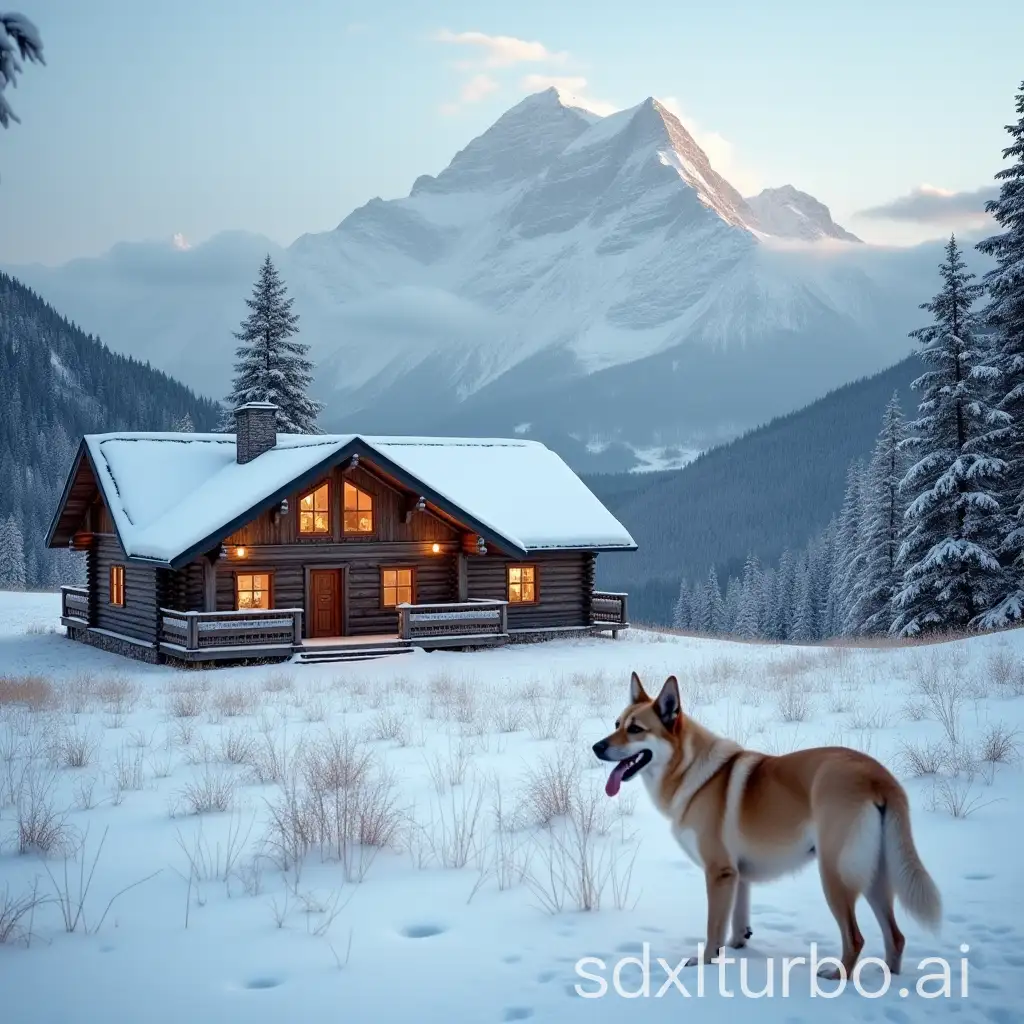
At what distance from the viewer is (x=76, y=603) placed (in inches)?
1248

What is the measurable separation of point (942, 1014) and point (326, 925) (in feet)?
10.8

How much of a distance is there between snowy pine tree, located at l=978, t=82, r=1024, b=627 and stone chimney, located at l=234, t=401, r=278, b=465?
21477 millimetres

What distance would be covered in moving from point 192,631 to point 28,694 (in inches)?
327

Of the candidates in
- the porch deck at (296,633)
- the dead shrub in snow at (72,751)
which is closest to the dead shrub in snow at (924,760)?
the dead shrub in snow at (72,751)

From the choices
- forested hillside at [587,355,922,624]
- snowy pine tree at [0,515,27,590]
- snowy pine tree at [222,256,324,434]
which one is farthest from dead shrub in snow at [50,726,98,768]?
forested hillside at [587,355,922,624]

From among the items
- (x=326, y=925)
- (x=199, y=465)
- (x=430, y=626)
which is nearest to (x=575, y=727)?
(x=326, y=925)

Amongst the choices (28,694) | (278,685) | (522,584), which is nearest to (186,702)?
(28,694)

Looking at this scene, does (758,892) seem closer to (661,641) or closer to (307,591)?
(307,591)

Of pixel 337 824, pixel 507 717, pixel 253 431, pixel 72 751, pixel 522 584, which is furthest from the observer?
pixel 522 584

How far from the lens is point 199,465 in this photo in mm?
29734

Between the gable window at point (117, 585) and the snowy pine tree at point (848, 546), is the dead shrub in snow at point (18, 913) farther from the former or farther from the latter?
the snowy pine tree at point (848, 546)

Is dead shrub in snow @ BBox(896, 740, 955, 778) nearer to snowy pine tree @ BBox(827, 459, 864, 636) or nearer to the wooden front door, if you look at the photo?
the wooden front door

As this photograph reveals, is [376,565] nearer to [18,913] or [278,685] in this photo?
[278,685]

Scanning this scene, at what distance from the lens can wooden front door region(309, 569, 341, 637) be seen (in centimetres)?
2695
